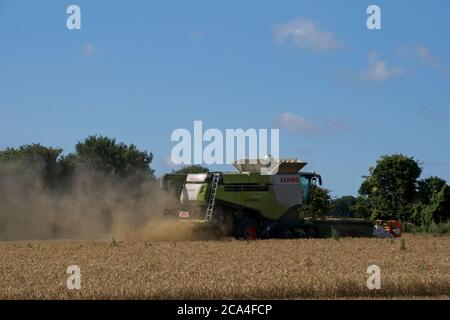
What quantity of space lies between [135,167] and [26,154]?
37.4 ft

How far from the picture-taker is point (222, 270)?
17797 mm

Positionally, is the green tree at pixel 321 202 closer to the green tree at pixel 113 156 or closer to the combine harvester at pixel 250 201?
the combine harvester at pixel 250 201

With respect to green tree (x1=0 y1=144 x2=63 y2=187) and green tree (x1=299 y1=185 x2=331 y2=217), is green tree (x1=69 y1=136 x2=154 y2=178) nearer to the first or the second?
green tree (x1=0 y1=144 x2=63 y2=187)

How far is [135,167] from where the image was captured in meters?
63.2

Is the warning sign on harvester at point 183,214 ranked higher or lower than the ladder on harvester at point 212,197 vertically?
lower

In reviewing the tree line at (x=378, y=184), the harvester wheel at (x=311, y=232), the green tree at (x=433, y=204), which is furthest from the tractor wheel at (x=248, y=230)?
the green tree at (x=433, y=204)

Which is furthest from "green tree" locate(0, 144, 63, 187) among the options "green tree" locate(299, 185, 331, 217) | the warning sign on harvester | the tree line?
"green tree" locate(299, 185, 331, 217)

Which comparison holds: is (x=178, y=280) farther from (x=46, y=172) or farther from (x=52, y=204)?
(x=46, y=172)

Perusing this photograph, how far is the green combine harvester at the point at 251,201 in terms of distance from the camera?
29.1m

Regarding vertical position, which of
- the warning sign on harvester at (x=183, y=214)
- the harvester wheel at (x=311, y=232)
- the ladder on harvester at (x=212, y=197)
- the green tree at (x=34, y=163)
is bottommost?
the harvester wheel at (x=311, y=232)

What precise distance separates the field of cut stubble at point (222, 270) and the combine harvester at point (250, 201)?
8.38ft
